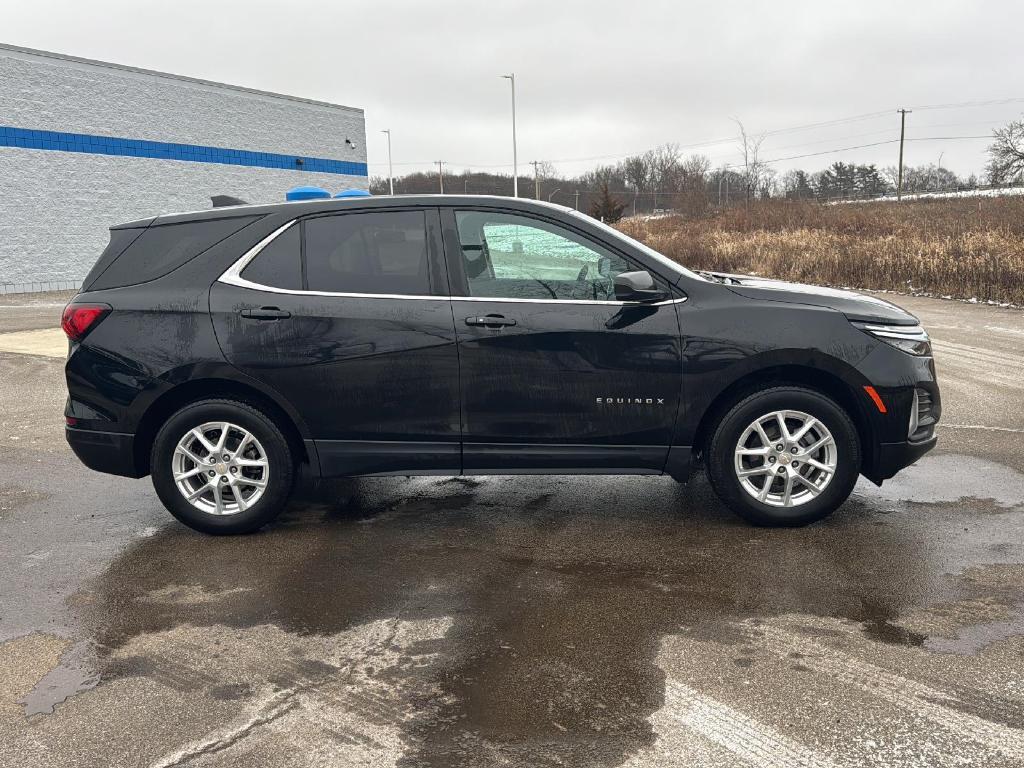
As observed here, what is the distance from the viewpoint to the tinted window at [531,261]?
4.52m

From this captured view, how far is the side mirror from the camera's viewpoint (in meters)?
4.31

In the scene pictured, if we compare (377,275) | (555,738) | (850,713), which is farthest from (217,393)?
(850,713)

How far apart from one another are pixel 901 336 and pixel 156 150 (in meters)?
26.0

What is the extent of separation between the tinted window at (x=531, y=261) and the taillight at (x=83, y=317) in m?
2.04

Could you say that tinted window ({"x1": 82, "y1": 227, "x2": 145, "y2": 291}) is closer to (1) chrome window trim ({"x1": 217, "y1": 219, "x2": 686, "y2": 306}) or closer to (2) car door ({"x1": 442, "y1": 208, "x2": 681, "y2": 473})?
(1) chrome window trim ({"x1": 217, "y1": 219, "x2": 686, "y2": 306})

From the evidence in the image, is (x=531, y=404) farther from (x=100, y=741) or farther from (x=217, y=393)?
(x=100, y=741)

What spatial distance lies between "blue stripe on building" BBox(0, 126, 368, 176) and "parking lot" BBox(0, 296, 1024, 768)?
21.0 m

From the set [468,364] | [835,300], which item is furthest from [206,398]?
[835,300]

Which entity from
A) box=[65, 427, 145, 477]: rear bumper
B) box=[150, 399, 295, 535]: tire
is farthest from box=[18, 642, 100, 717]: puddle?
box=[65, 427, 145, 477]: rear bumper

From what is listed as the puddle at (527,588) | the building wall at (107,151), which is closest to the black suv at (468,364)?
the puddle at (527,588)

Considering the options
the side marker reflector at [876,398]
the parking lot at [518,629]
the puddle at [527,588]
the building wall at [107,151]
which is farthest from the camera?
the building wall at [107,151]

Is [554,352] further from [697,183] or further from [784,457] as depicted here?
[697,183]

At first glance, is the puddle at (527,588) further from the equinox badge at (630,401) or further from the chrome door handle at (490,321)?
the chrome door handle at (490,321)

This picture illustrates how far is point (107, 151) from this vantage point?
24.6 metres
